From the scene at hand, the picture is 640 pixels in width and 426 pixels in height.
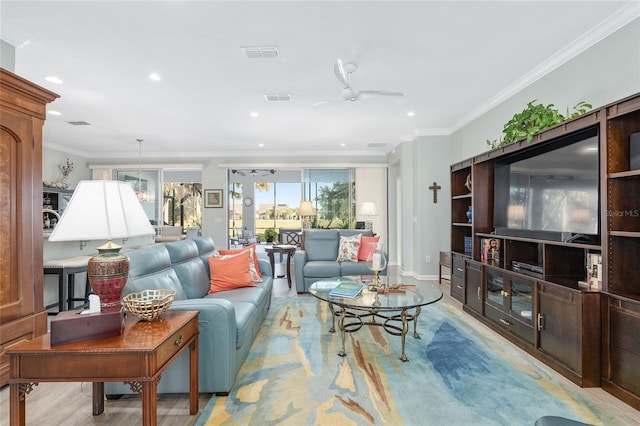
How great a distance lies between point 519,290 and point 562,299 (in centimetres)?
51

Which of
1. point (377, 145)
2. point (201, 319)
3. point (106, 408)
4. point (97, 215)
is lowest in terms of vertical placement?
point (106, 408)

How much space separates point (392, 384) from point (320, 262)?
9.40 feet

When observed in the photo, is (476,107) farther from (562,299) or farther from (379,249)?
(562,299)

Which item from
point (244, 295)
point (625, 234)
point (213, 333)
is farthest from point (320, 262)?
point (625, 234)

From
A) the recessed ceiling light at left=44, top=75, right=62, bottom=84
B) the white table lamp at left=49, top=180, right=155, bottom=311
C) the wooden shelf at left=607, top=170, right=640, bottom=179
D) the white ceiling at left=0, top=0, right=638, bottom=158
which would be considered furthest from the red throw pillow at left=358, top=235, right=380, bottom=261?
the recessed ceiling light at left=44, top=75, right=62, bottom=84

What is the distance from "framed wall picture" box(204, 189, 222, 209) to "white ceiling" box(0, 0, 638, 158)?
268cm

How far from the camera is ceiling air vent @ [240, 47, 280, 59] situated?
2.93 m

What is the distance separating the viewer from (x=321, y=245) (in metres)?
5.21

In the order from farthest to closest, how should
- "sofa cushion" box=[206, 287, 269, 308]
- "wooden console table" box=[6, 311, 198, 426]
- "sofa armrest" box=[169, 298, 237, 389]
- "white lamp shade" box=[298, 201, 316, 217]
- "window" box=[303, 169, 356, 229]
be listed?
"window" box=[303, 169, 356, 229], "white lamp shade" box=[298, 201, 316, 217], "sofa cushion" box=[206, 287, 269, 308], "sofa armrest" box=[169, 298, 237, 389], "wooden console table" box=[6, 311, 198, 426]

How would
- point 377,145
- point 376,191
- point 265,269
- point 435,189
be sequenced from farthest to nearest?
point 376,191 → point 377,145 → point 435,189 → point 265,269

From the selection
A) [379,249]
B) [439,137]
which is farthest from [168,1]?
[439,137]

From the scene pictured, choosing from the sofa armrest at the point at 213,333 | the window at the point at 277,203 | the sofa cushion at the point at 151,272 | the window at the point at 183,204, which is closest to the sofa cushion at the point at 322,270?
the sofa cushion at the point at 151,272

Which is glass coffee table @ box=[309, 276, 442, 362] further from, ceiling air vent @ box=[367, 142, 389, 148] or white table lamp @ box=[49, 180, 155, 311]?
ceiling air vent @ box=[367, 142, 389, 148]

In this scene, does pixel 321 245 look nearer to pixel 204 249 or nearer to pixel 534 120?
pixel 204 249
